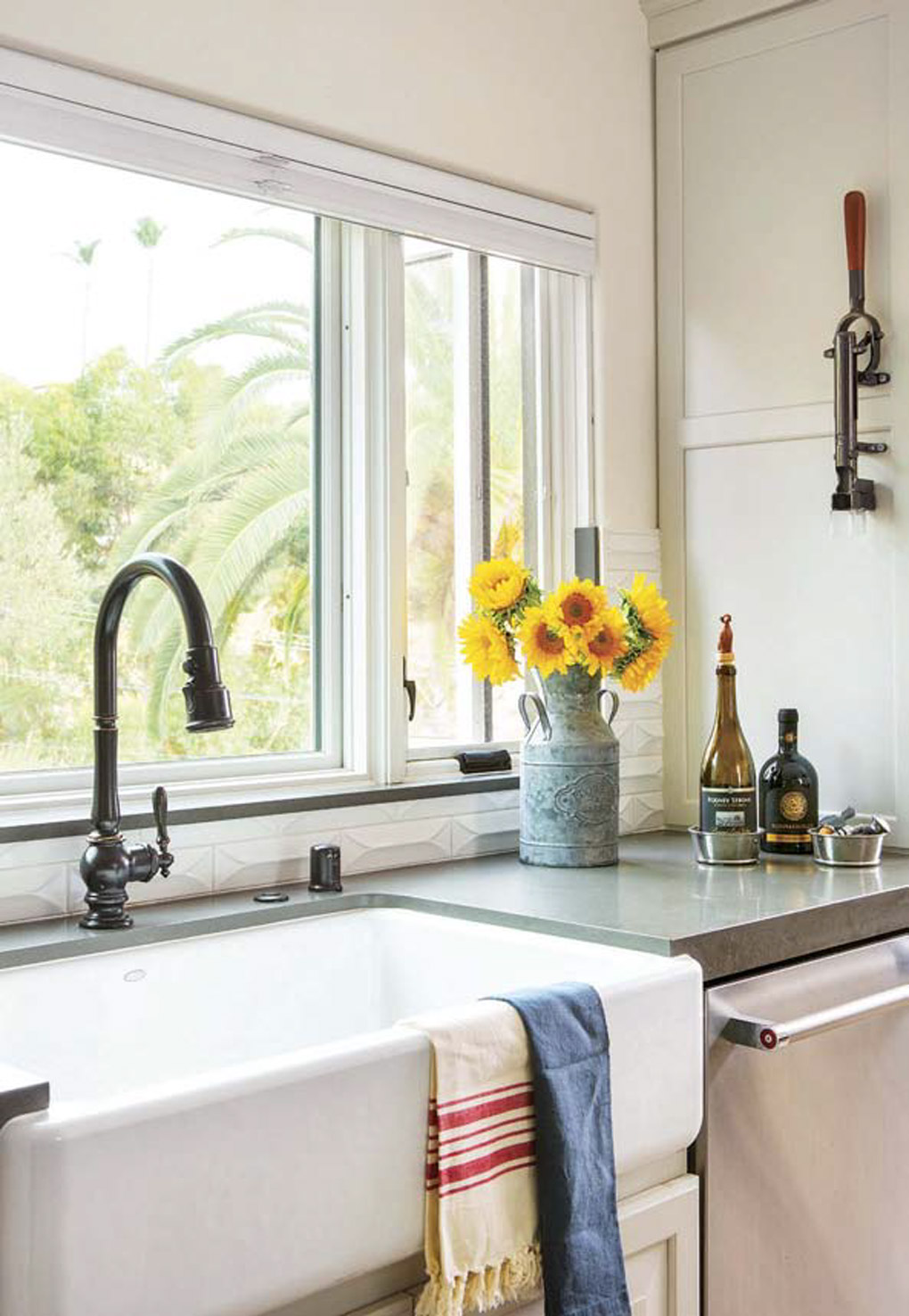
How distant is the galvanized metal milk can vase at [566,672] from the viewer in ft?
6.77

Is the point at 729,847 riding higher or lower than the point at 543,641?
lower

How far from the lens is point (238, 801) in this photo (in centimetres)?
198

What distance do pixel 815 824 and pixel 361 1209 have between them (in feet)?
4.05

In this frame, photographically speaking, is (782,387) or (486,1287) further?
(782,387)

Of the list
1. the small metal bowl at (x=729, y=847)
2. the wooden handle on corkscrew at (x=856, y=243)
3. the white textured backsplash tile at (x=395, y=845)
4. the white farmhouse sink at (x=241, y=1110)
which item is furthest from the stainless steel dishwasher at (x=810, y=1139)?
the wooden handle on corkscrew at (x=856, y=243)

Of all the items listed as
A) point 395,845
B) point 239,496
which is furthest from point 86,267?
point 395,845

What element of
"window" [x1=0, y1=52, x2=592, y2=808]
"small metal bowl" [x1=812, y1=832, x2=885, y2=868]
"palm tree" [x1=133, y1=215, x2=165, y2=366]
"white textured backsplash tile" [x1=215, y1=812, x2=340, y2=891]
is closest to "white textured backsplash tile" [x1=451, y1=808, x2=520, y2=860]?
"window" [x1=0, y1=52, x2=592, y2=808]

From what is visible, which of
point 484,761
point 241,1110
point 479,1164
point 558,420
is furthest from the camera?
point 558,420

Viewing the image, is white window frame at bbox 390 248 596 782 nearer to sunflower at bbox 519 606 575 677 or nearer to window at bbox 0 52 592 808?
window at bbox 0 52 592 808

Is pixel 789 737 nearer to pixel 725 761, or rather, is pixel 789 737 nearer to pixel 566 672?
pixel 725 761

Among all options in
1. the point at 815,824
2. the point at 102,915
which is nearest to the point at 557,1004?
the point at 102,915

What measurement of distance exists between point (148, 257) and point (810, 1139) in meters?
1.42

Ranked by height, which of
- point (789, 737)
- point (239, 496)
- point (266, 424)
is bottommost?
point (789, 737)

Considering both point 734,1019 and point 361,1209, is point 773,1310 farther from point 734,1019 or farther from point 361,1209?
point 361,1209
